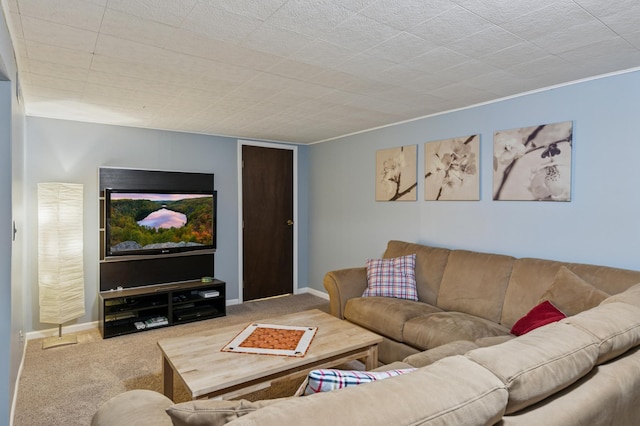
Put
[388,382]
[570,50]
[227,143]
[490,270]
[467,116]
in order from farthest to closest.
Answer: [227,143]
[467,116]
[490,270]
[570,50]
[388,382]

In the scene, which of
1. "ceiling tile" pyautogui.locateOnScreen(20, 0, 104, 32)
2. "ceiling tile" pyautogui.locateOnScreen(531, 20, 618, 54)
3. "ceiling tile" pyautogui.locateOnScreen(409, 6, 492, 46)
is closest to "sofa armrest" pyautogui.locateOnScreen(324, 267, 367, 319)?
"ceiling tile" pyautogui.locateOnScreen(409, 6, 492, 46)

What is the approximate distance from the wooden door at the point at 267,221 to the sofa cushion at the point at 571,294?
12.2ft

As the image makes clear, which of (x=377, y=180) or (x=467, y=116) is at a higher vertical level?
(x=467, y=116)

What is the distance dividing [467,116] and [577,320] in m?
2.58

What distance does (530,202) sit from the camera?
10.2 ft

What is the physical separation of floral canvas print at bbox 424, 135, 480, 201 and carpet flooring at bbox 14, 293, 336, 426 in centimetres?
230

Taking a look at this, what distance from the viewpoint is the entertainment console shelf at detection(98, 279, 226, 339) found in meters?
3.93

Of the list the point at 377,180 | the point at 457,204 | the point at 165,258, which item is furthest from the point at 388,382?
the point at 165,258

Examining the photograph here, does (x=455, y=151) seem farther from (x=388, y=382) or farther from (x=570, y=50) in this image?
(x=388, y=382)

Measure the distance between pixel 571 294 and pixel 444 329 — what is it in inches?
32.6

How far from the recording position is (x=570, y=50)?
224cm

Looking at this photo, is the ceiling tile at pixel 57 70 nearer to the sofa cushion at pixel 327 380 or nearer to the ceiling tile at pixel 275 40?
the ceiling tile at pixel 275 40

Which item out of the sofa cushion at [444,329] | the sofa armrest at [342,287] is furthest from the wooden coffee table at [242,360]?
the sofa armrest at [342,287]

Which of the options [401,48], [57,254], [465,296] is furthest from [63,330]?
[401,48]
